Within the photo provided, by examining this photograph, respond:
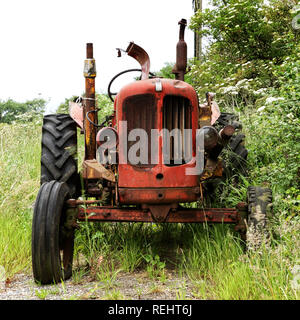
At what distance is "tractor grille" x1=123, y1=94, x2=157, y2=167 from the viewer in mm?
3539

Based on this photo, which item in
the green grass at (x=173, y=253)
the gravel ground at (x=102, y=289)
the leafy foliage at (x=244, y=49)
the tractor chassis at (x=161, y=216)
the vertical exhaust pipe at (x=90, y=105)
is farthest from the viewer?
the leafy foliage at (x=244, y=49)

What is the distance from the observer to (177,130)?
3596 mm

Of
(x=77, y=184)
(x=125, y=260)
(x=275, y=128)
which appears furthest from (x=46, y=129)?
(x=275, y=128)

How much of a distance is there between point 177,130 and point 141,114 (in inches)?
12.6

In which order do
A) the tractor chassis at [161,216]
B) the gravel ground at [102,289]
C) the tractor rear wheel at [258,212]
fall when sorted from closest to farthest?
the gravel ground at [102,289] < the tractor rear wheel at [258,212] < the tractor chassis at [161,216]

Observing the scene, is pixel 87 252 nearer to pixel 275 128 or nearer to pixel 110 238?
pixel 110 238

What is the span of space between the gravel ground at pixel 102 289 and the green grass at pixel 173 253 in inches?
1.2

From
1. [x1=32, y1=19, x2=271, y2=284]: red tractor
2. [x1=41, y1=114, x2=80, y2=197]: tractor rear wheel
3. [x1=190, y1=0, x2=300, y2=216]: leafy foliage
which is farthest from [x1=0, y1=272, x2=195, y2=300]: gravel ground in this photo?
[x1=190, y1=0, x2=300, y2=216]: leafy foliage

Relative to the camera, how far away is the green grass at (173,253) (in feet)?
10.1

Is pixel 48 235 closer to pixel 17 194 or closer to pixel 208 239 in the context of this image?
pixel 208 239

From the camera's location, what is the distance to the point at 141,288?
11.3 ft
